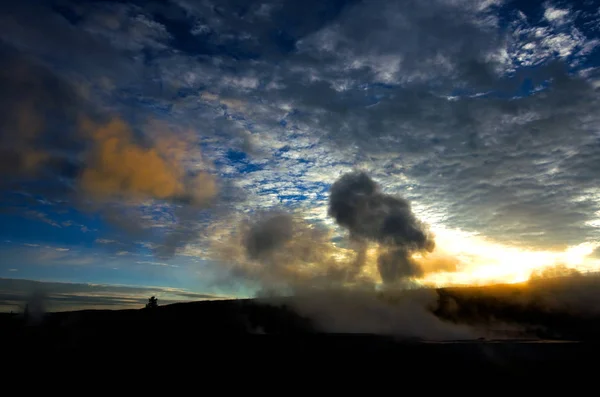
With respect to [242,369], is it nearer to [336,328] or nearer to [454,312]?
[336,328]

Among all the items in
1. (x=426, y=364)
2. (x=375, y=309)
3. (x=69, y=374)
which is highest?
(x=375, y=309)

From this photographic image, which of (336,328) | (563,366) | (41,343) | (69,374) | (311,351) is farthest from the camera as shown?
(336,328)

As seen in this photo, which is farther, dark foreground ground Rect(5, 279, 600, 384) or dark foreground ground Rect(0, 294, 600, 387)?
dark foreground ground Rect(0, 294, 600, 387)

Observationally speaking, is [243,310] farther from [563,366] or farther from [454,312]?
[563,366]

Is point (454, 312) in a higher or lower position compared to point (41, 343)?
higher

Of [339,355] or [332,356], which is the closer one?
[332,356]

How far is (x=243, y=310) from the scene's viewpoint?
85.6m

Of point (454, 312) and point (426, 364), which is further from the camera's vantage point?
point (454, 312)

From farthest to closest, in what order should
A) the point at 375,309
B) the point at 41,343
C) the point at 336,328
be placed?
the point at 375,309 → the point at 336,328 → the point at 41,343

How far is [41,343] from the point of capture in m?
44.8

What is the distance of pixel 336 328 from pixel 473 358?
3960 centimetres

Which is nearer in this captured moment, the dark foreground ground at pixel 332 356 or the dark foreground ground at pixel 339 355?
the dark foreground ground at pixel 332 356

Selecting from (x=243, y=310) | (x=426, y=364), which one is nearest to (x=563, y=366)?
(x=426, y=364)

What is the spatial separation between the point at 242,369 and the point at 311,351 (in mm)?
6112
